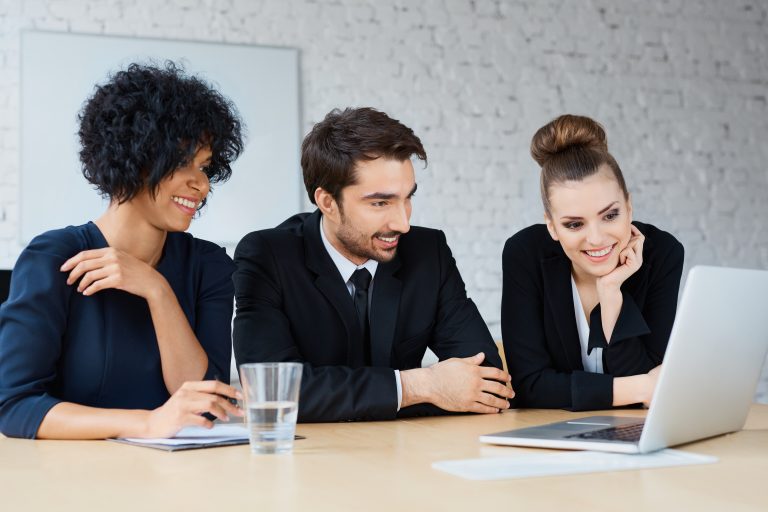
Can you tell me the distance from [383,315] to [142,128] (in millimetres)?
721

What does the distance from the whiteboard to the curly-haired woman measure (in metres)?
2.14

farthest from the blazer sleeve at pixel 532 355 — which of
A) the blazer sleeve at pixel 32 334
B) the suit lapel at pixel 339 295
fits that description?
the blazer sleeve at pixel 32 334

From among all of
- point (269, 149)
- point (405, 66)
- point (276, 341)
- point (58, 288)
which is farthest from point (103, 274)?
point (405, 66)

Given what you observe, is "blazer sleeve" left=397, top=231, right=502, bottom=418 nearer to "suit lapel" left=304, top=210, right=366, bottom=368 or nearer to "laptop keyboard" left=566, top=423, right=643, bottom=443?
"suit lapel" left=304, top=210, right=366, bottom=368

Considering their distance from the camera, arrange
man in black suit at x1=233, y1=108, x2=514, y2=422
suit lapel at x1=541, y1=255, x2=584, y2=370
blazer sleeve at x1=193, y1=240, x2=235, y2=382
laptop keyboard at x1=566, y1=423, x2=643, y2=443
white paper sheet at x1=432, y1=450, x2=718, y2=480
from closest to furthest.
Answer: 1. white paper sheet at x1=432, y1=450, x2=718, y2=480
2. laptop keyboard at x1=566, y1=423, x2=643, y2=443
3. blazer sleeve at x1=193, y1=240, x2=235, y2=382
4. man in black suit at x1=233, y1=108, x2=514, y2=422
5. suit lapel at x1=541, y1=255, x2=584, y2=370

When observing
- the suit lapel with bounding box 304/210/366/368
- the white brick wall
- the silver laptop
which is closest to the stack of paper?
the silver laptop

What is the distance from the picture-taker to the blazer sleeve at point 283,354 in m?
1.74

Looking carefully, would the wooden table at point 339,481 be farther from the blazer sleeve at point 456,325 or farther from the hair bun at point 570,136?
the hair bun at point 570,136

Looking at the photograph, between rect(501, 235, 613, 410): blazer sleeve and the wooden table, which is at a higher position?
rect(501, 235, 613, 410): blazer sleeve

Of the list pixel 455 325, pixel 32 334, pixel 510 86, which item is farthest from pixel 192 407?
pixel 510 86

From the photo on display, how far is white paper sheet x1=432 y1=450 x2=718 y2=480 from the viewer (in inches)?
41.8

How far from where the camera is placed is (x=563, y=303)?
2.24 metres

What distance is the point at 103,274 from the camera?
1606mm

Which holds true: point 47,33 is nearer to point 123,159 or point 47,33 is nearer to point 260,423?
point 123,159
